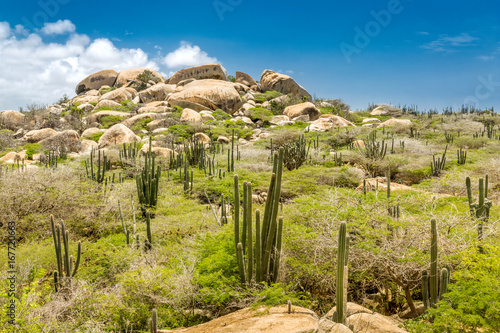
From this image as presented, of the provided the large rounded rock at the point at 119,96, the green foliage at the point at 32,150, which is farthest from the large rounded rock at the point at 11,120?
the green foliage at the point at 32,150

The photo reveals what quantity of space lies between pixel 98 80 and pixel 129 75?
6100 millimetres

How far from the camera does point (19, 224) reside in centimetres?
744

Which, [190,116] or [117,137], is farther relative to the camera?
[190,116]

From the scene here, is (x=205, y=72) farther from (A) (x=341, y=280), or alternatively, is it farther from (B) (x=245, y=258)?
(A) (x=341, y=280)

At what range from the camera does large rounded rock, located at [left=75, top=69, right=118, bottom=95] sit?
Result: 52969 millimetres

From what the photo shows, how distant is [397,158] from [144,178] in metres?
11.8

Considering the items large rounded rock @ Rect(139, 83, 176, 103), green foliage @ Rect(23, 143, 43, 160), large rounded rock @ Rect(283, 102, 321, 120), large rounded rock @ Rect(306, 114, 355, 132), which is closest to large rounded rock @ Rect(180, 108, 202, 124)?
large rounded rock @ Rect(306, 114, 355, 132)

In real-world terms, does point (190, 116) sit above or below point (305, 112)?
below

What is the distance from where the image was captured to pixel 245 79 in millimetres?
53594

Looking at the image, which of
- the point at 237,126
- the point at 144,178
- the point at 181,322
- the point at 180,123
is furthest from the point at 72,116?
the point at 181,322

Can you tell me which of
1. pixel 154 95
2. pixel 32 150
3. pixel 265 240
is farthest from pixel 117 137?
pixel 265 240

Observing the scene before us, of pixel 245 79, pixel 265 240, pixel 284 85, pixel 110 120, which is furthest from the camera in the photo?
pixel 245 79

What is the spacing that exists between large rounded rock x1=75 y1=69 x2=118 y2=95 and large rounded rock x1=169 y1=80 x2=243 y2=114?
23.4 metres

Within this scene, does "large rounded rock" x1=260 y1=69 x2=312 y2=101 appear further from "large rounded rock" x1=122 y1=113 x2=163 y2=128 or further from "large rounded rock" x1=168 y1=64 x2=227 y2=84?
"large rounded rock" x1=122 y1=113 x2=163 y2=128
